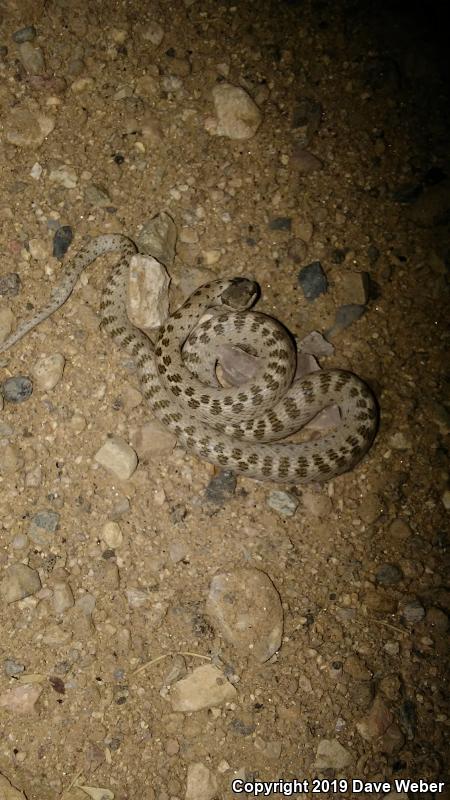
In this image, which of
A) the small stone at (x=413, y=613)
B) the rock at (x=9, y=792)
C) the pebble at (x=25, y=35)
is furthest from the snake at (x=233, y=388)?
the rock at (x=9, y=792)

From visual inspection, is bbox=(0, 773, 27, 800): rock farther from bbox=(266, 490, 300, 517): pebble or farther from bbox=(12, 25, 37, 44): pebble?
bbox=(12, 25, 37, 44): pebble

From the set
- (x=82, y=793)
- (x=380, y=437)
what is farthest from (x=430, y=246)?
(x=82, y=793)

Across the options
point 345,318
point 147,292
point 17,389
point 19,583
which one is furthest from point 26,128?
point 19,583

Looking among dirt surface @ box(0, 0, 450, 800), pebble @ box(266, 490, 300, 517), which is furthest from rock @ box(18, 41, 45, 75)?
pebble @ box(266, 490, 300, 517)

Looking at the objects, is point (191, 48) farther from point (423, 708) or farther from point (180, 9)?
point (423, 708)

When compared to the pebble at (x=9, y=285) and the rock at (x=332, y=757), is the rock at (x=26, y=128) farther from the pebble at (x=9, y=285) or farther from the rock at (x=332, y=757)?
the rock at (x=332, y=757)

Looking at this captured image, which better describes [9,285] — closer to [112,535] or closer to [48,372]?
[48,372]
